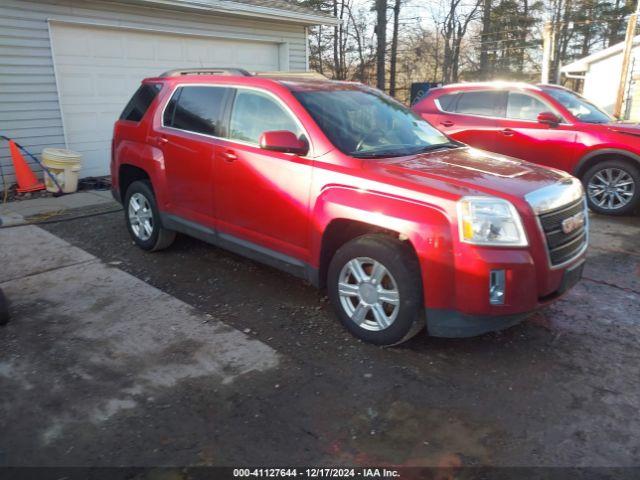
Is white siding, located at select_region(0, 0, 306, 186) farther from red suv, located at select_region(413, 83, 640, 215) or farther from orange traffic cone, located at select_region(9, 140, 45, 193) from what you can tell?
red suv, located at select_region(413, 83, 640, 215)

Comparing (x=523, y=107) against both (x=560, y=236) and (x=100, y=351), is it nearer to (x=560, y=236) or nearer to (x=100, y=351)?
(x=560, y=236)

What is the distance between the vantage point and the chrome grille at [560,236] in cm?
335

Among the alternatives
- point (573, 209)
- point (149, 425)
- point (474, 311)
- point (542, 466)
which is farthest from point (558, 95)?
point (149, 425)

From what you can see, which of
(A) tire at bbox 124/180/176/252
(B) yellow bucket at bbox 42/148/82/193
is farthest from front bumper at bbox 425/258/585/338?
(B) yellow bucket at bbox 42/148/82/193

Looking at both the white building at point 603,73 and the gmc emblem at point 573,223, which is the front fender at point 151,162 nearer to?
the gmc emblem at point 573,223

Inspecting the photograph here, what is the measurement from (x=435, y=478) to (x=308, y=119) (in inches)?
104

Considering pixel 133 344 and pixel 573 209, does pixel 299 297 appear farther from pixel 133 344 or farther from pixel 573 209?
pixel 573 209

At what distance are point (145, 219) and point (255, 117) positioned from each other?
2.00 meters

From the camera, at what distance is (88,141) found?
943cm

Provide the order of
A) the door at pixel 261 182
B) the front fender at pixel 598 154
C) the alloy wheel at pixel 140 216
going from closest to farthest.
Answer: the door at pixel 261 182
the alloy wheel at pixel 140 216
the front fender at pixel 598 154

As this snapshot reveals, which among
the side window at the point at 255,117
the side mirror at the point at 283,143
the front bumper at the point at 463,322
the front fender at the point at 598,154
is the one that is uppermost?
the side window at the point at 255,117

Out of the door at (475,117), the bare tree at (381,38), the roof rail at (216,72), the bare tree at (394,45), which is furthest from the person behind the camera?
the bare tree at (394,45)

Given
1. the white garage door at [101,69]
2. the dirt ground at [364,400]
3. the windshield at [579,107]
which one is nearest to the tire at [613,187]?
the windshield at [579,107]

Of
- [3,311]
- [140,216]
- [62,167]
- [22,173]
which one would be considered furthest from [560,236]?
[22,173]
